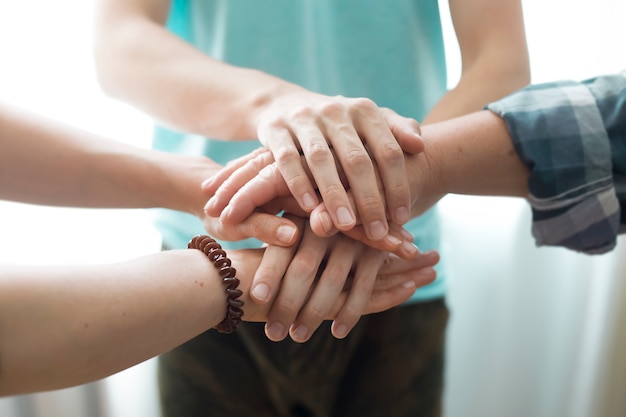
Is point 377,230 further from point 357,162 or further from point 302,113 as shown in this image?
Answer: point 302,113

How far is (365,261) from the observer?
0.94m

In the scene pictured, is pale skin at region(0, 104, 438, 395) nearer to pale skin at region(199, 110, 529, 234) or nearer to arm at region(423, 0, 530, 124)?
pale skin at region(199, 110, 529, 234)

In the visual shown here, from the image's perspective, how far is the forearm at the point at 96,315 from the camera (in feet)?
2.06

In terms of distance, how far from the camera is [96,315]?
682mm

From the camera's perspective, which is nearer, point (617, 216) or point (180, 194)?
point (617, 216)

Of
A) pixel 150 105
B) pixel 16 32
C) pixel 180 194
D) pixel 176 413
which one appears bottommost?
pixel 176 413

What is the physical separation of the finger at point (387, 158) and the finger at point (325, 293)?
6 centimetres

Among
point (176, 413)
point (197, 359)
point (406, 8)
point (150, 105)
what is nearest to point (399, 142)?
point (406, 8)

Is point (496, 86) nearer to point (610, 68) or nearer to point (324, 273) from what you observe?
point (324, 273)

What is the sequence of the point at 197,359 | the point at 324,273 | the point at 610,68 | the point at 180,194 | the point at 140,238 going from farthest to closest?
the point at 610,68 → the point at 140,238 → the point at 197,359 → the point at 180,194 → the point at 324,273

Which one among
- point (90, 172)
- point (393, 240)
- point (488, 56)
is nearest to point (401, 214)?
point (393, 240)

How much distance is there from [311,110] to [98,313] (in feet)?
1.38

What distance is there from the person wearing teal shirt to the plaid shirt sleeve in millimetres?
167

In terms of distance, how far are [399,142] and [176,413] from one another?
701 millimetres
